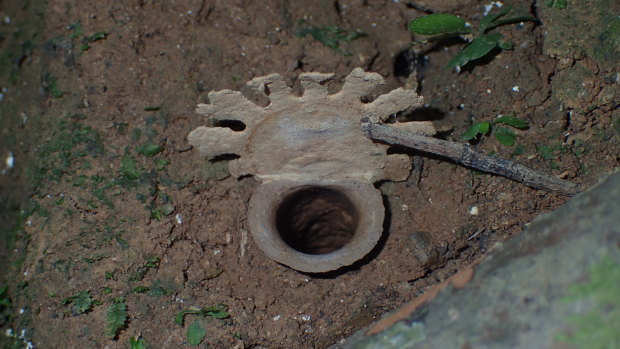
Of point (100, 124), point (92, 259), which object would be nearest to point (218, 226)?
point (92, 259)

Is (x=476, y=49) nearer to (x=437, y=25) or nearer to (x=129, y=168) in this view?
(x=437, y=25)

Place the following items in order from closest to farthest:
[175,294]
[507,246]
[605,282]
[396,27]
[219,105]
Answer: [605,282]
[507,246]
[219,105]
[175,294]
[396,27]

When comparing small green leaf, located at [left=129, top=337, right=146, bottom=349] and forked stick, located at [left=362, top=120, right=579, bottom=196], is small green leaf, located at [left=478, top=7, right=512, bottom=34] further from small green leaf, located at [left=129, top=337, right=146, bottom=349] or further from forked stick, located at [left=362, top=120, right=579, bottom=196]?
small green leaf, located at [left=129, top=337, right=146, bottom=349]

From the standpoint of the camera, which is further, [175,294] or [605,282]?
[175,294]

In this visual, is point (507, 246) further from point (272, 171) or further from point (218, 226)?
point (218, 226)

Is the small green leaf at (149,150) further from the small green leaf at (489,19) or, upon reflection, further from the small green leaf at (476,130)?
the small green leaf at (489,19)

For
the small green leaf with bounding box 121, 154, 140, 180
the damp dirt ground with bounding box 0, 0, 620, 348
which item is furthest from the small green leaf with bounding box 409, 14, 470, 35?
the small green leaf with bounding box 121, 154, 140, 180

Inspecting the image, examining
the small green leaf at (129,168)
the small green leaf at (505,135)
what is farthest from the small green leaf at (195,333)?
the small green leaf at (505,135)
